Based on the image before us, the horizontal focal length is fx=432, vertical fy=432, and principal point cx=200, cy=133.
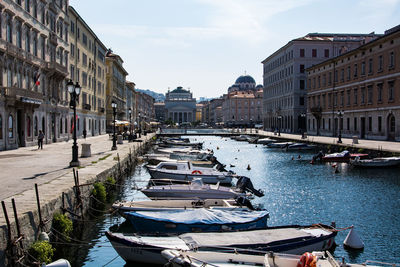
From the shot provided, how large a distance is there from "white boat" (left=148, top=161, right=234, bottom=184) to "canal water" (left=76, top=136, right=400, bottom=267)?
1875mm

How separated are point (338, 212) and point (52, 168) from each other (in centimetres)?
1570

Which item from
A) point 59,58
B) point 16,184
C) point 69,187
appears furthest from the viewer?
point 59,58

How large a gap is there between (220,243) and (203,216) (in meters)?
2.88

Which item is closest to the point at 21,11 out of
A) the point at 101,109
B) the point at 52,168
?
the point at 52,168

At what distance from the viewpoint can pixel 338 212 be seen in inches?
843

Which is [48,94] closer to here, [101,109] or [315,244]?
[101,109]

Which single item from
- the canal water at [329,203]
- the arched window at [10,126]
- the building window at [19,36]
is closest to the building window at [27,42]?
the building window at [19,36]

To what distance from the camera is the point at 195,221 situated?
1492 centimetres

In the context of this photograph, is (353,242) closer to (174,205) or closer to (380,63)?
(174,205)

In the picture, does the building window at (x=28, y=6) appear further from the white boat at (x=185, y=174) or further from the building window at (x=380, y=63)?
the building window at (x=380, y=63)

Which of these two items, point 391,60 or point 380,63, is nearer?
point 391,60

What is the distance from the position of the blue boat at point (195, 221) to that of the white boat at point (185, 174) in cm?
1170

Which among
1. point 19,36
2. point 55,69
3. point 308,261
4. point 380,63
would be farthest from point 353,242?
point 380,63

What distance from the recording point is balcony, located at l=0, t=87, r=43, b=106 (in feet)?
120
